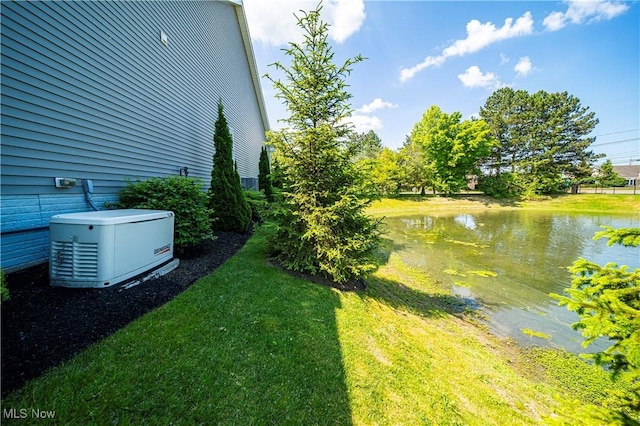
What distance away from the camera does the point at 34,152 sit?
10.9ft

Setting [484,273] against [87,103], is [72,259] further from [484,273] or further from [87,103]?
[484,273]

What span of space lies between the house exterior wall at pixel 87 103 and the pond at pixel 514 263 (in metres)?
7.36

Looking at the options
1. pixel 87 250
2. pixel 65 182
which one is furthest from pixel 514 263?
pixel 65 182

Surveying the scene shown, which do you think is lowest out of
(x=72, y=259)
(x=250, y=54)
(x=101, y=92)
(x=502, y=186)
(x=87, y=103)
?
(x=72, y=259)

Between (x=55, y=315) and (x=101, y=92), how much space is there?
3919mm

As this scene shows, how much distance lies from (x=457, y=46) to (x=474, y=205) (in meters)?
19.4

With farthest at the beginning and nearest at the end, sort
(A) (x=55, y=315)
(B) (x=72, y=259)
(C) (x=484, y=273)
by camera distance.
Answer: (C) (x=484, y=273) < (B) (x=72, y=259) < (A) (x=55, y=315)

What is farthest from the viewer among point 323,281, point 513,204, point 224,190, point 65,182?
point 513,204

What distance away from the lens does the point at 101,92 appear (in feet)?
14.5

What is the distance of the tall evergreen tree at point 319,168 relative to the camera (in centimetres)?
483

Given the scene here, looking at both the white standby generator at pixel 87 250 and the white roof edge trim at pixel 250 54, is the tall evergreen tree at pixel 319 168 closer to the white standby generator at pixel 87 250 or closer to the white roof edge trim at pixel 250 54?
the white standby generator at pixel 87 250

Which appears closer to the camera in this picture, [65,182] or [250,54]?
[65,182]

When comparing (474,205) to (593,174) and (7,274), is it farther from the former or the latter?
(7,274)

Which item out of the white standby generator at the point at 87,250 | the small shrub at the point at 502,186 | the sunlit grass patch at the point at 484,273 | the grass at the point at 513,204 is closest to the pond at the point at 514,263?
the sunlit grass patch at the point at 484,273
